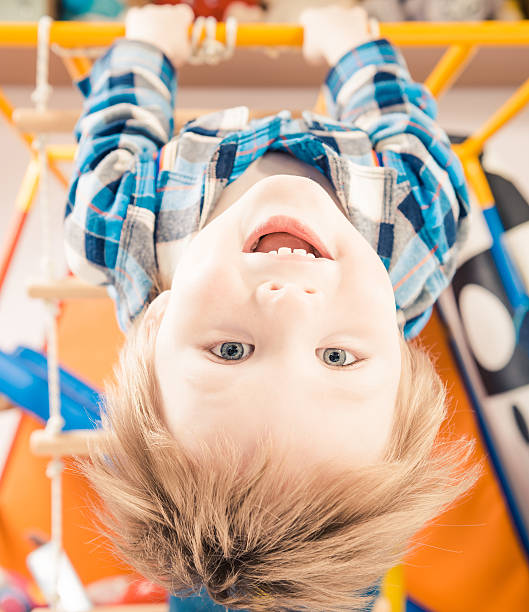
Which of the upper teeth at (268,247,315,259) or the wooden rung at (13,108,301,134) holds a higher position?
the wooden rung at (13,108,301,134)

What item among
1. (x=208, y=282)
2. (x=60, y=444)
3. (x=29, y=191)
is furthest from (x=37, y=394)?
(x=208, y=282)

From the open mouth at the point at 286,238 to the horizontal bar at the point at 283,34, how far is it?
369mm

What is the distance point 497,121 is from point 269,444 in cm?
81

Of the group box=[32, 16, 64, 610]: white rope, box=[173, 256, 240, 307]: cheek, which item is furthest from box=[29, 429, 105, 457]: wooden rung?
box=[173, 256, 240, 307]: cheek

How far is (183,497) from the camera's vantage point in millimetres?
515

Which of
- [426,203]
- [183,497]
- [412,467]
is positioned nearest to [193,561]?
[183,497]

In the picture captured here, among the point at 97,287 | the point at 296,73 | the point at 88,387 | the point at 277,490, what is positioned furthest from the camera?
the point at 296,73

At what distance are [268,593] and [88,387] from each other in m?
0.65

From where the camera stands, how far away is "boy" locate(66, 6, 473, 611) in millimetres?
502

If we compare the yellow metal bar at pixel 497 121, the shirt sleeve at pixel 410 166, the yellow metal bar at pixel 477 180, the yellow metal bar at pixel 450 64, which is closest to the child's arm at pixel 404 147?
the shirt sleeve at pixel 410 166

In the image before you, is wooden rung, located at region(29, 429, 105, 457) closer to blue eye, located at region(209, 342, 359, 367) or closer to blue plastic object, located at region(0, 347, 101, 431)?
blue plastic object, located at region(0, 347, 101, 431)

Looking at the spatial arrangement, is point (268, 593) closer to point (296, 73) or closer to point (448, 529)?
point (448, 529)

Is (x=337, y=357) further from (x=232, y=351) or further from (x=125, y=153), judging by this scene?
(x=125, y=153)

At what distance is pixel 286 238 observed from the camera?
60 cm
